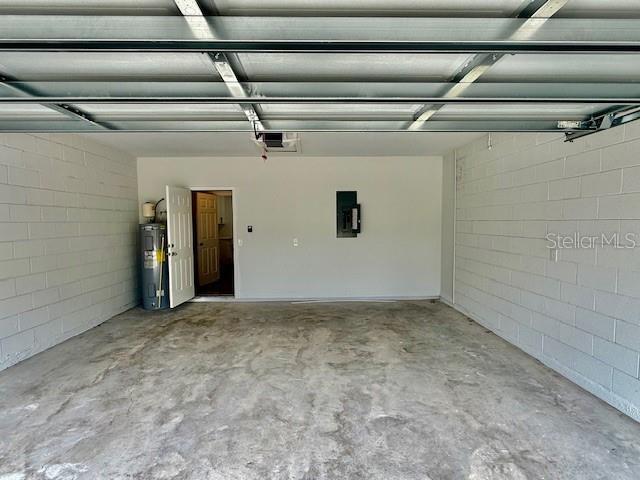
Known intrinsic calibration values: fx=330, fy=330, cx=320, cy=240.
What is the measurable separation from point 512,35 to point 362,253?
448 centimetres

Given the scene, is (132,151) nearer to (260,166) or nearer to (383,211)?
(260,166)

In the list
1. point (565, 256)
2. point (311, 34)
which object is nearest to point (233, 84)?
point (311, 34)

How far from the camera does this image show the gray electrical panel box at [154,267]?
5125 mm

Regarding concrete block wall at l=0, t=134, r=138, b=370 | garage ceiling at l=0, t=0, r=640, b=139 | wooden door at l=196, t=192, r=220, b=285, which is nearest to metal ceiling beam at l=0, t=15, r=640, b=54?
garage ceiling at l=0, t=0, r=640, b=139

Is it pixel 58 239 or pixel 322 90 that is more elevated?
pixel 322 90

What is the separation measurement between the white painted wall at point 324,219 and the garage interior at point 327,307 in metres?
0.44

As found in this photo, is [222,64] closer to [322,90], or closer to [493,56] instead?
[322,90]

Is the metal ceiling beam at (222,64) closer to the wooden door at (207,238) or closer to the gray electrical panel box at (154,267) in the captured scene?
the gray electrical panel box at (154,267)

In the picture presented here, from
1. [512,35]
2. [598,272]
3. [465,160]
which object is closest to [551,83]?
[512,35]

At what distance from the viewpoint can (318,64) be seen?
174 centimetres

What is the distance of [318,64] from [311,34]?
0.31 metres

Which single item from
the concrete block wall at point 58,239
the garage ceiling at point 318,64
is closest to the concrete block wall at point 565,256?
the garage ceiling at point 318,64

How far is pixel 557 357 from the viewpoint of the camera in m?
3.00

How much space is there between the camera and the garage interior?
139 cm
